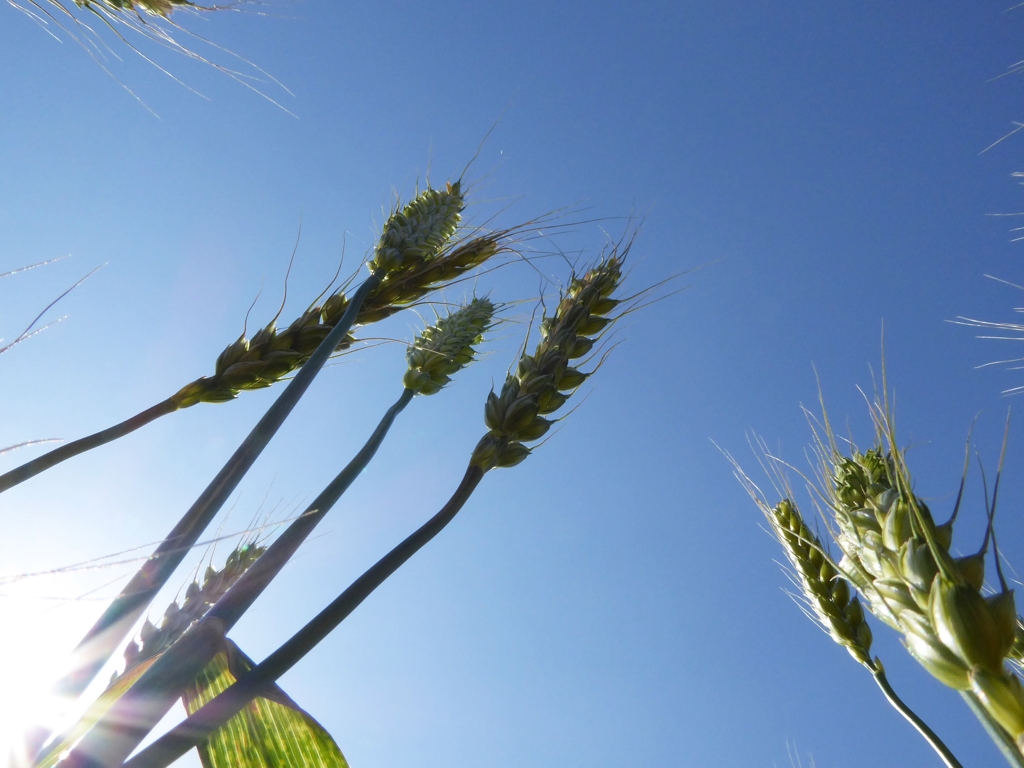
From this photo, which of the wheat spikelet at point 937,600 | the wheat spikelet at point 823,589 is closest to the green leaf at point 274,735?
the wheat spikelet at point 937,600

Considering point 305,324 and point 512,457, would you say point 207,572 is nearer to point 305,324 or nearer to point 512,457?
point 305,324

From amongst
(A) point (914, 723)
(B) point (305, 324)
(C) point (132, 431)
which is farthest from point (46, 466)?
(A) point (914, 723)

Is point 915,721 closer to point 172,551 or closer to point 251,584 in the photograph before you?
point 251,584

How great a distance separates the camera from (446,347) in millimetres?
2143

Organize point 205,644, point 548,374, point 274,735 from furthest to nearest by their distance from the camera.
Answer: point 548,374 → point 274,735 → point 205,644

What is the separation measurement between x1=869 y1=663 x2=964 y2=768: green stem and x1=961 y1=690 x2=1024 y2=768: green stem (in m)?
0.41

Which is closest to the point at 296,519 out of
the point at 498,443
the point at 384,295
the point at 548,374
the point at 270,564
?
the point at 270,564

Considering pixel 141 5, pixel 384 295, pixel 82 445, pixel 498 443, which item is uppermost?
pixel 141 5

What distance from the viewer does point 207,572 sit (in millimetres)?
2016

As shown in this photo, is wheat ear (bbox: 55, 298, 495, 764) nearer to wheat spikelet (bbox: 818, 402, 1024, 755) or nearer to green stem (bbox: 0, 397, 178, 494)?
green stem (bbox: 0, 397, 178, 494)

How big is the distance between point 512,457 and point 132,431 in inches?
33.0

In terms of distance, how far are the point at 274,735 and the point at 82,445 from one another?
27.4 inches

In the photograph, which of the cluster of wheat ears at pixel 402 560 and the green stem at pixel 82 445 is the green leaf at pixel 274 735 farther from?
the green stem at pixel 82 445

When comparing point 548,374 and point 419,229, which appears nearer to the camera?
point 548,374
